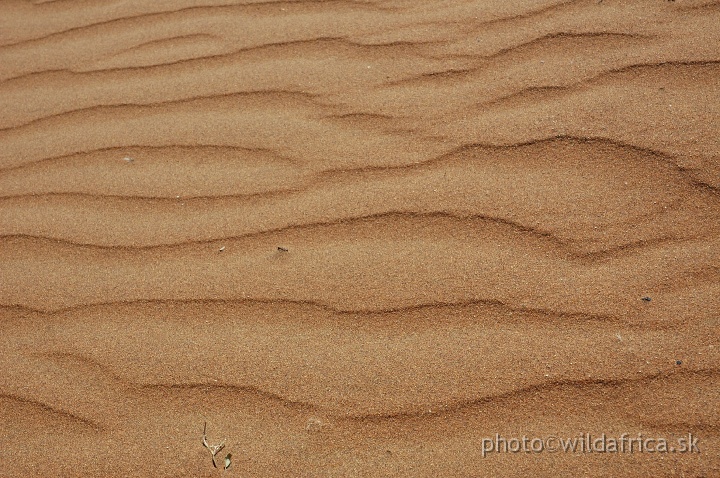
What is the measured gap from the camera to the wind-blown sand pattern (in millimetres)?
1300

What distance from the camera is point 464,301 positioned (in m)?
1.44

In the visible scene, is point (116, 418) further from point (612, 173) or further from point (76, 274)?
point (612, 173)

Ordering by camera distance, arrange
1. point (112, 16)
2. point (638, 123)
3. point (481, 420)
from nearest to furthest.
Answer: point (481, 420), point (638, 123), point (112, 16)

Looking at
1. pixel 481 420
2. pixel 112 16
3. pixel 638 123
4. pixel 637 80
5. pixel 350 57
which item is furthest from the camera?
pixel 112 16

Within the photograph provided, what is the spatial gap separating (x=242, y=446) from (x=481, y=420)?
1.60 ft

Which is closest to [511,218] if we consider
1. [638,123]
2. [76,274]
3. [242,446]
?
[638,123]

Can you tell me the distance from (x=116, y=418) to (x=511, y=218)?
101 cm

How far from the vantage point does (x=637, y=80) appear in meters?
1.79

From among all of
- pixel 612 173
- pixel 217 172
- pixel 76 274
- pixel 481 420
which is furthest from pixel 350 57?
pixel 481 420

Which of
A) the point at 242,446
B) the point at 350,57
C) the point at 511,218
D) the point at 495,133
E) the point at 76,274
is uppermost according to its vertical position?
the point at 350,57

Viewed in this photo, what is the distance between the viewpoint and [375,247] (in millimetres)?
1586

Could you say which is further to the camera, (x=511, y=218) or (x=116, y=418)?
(x=511, y=218)

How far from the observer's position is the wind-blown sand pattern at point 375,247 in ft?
4.26

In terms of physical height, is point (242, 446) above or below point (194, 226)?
below
